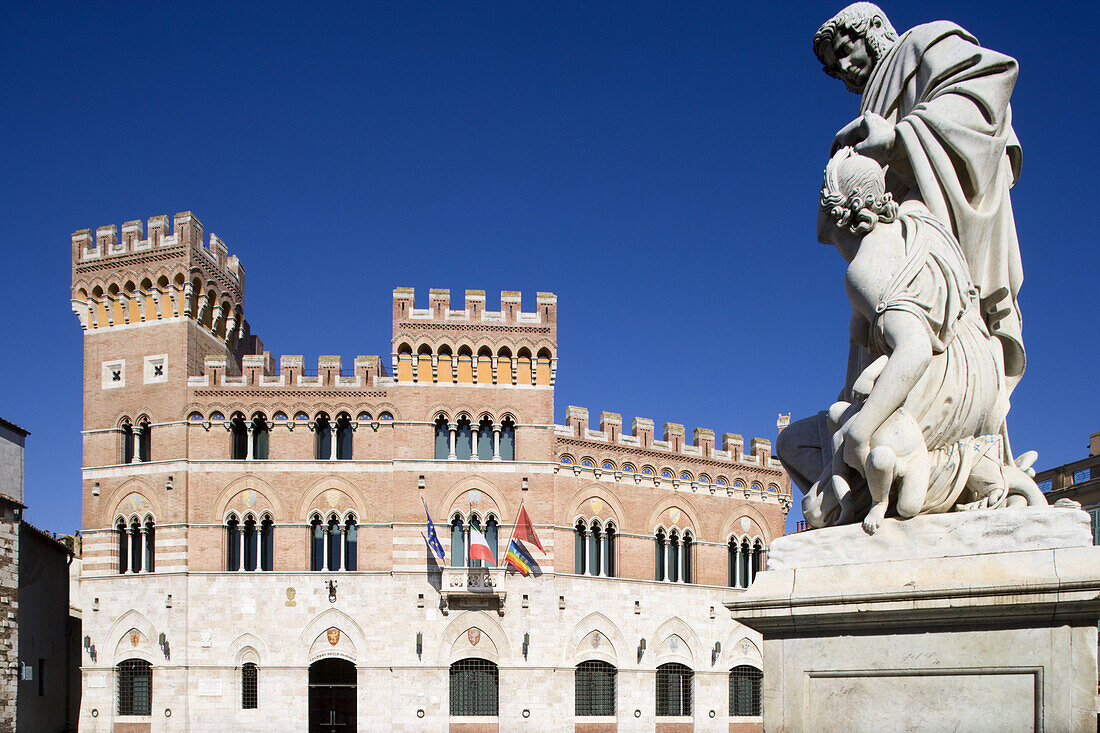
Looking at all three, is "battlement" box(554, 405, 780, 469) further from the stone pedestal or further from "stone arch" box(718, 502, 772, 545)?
the stone pedestal

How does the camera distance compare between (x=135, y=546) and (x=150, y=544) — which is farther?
(x=135, y=546)

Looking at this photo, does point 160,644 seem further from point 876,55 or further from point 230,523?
point 876,55

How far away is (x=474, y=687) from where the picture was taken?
112 feet

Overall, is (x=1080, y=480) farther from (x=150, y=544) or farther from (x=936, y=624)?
(x=936, y=624)

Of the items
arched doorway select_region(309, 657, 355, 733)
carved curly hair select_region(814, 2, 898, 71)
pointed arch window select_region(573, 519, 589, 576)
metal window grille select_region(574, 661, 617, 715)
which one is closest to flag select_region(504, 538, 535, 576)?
pointed arch window select_region(573, 519, 589, 576)

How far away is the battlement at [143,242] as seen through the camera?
→ 3684 cm

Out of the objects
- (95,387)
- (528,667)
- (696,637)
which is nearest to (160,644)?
(95,387)

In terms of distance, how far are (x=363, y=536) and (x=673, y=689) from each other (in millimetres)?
11797

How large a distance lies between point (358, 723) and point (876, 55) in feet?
106

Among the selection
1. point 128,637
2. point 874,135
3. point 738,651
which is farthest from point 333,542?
point 874,135

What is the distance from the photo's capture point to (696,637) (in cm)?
3797

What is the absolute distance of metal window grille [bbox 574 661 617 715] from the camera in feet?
116

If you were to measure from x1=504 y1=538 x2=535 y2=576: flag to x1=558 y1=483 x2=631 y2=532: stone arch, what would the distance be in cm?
212

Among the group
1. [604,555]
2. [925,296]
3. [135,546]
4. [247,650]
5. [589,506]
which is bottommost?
[247,650]
